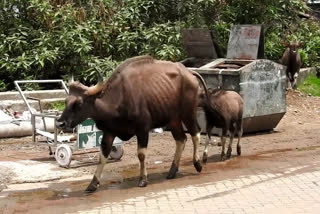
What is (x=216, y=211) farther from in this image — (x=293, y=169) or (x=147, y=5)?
(x=147, y=5)

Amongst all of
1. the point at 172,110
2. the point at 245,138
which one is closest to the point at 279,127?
the point at 245,138

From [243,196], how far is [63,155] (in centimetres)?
336

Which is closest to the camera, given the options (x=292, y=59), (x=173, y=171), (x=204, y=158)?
(x=173, y=171)

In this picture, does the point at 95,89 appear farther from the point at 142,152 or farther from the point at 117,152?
the point at 117,152

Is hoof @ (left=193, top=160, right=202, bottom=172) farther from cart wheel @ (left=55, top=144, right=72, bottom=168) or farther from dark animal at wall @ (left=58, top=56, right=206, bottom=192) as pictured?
cart wheel @ (left=55, top=144, right=72, bottom=168)

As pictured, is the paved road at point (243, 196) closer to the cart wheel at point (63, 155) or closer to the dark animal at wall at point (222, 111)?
the dark animal at wall at point (222, 111)

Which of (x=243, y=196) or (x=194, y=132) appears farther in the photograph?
(x=194, y=132)

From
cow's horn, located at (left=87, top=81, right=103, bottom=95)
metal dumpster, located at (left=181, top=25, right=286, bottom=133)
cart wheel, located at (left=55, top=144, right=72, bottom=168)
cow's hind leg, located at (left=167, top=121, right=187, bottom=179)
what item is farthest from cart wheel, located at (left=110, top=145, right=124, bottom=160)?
metal dumpster, located at (left=181, top=25, right=286, bottom=133)

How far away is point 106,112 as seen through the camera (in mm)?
8797

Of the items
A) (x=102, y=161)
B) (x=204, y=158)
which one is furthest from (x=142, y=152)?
(x=204, y=158)

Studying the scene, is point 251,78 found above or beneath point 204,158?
above

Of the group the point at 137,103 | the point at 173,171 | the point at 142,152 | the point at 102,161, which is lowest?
the point at 173,171

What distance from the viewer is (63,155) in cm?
1016

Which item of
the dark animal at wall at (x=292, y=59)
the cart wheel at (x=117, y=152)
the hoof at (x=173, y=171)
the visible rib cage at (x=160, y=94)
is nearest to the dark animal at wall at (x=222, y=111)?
the hoof at (x=173, y=171)
